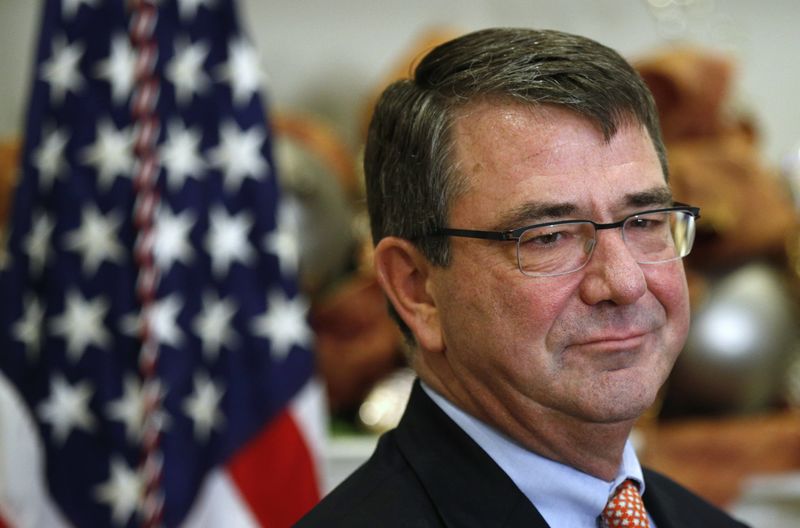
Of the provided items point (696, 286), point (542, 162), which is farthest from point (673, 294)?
point (696, 286)

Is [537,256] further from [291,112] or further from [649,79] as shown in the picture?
[291,112]

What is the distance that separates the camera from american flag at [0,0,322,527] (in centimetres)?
198

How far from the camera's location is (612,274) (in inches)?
37.3

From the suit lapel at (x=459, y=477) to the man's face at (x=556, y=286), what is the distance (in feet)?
0.15

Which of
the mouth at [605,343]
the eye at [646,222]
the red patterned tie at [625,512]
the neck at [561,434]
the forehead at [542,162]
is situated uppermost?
the forehead at [542,162]

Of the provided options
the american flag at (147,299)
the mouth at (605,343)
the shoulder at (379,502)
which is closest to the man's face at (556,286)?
the mouth at (605,343)

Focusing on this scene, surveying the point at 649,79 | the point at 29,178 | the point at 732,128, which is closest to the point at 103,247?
the point at 29,178

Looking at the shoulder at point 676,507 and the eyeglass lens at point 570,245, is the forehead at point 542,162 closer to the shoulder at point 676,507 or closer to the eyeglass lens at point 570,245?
the eyeglass lens at point 570,245

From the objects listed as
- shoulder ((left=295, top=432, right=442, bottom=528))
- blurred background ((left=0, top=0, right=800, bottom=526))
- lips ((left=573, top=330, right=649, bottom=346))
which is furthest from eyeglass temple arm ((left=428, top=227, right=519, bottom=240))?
blurred background ((left=0, top=0, right=800, bottom=526))

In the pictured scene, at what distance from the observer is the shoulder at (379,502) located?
36.8 inches

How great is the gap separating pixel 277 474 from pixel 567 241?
121 centimetres

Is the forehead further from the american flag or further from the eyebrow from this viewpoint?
the american flag

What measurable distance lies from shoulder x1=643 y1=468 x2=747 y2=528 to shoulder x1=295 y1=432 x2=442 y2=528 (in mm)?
259

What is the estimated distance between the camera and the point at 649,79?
8.73ft
